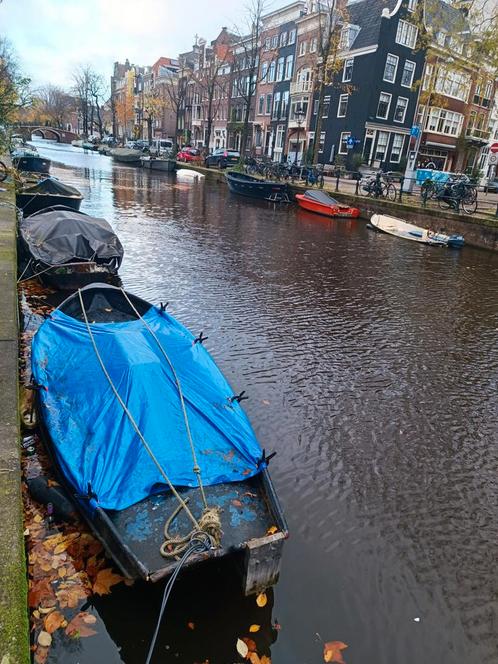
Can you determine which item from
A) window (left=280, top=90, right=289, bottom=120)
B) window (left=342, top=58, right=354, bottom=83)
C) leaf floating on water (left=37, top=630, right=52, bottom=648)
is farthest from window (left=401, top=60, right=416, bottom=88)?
leaf floating on water (left=37, top=630, right=52, bottom=648)

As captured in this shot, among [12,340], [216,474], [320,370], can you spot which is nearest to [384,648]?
[216,474]

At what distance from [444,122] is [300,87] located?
42.4ft

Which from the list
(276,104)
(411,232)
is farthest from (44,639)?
(276,104)

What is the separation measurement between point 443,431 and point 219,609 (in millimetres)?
3944

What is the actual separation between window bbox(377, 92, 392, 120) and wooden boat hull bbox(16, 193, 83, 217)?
28.0m

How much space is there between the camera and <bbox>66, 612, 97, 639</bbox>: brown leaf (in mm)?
3268

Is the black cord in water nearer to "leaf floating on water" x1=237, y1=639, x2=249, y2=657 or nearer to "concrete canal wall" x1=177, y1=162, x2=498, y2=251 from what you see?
"leaf floating on water" x1=237, y1=639, x2=249, y2=657

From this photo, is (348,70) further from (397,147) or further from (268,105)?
(268,105)

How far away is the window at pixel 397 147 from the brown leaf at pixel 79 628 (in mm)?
39798

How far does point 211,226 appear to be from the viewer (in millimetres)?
19297

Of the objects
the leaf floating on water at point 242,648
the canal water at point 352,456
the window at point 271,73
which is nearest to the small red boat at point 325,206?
the canal water at point 352,456

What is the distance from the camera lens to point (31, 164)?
27.5 m

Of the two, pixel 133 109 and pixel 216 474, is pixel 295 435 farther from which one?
pixel 133 109

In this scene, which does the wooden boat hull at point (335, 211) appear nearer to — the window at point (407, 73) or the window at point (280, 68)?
the window at point (407, 73)
